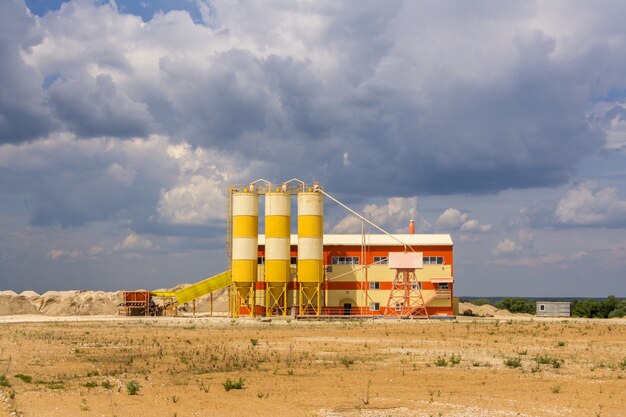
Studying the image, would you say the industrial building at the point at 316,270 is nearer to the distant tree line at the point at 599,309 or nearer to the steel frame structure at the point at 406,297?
the steel frame structure at the point at 406,297

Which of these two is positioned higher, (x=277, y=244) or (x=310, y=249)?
(x=277, y=244)

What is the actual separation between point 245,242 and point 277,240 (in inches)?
124

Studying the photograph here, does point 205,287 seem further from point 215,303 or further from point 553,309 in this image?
point 553,309

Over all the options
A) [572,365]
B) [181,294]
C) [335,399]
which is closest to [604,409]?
[335,399]

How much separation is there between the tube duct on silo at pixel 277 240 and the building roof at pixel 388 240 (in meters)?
5.07

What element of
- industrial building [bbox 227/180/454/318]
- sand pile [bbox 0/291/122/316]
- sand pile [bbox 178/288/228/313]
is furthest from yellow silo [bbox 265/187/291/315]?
sand pile [bbox 0/291/122/316]

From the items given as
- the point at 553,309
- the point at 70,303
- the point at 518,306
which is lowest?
the point at 553,309

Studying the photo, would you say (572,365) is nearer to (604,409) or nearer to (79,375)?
(604,409)

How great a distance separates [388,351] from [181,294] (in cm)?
4499

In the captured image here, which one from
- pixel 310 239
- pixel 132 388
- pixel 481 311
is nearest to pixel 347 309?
pixel 310 239

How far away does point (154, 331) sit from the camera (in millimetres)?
55781

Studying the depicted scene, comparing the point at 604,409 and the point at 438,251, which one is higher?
the point at 438,251

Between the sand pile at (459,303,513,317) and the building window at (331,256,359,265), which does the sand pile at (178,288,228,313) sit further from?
the sand pile at (459,303,513,317)

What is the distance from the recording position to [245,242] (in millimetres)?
76500
